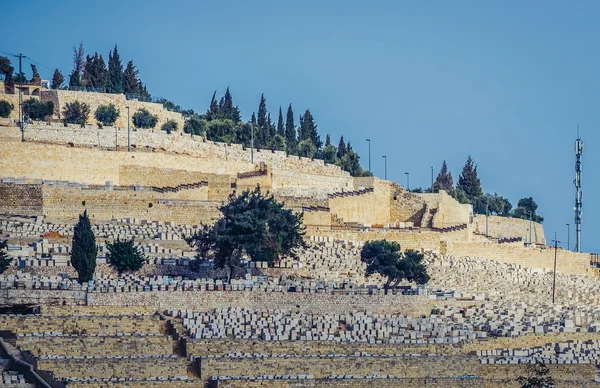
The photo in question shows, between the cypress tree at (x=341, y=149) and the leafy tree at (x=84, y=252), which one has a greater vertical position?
the cypress tree at (x=341, y=149)

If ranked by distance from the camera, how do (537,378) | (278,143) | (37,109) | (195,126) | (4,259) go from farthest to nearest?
(278,143)
(195,126)
(37,109)
(4,259)
(537,378)

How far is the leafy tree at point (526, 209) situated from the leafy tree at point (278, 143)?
47.7 feet

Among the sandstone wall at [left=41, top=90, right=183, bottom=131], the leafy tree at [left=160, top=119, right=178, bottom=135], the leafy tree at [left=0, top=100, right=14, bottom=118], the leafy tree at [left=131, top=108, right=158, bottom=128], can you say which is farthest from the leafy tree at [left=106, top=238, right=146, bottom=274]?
the leafy tree at [left=160, top=119, right=178, bottom=135]

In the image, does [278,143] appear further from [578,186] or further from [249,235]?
[249,235]

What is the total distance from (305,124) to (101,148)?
20.6 m

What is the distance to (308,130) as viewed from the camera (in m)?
90.5

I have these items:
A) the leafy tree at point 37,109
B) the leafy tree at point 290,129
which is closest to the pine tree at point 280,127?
the leafy tree at point 290,129

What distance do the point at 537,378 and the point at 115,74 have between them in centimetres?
4338

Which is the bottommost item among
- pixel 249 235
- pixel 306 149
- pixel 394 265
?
pixel 394 265

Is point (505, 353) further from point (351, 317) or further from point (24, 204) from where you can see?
point (24, 204)

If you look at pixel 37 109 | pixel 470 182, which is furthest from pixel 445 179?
pixel 37 109

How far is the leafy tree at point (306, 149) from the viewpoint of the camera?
279ft

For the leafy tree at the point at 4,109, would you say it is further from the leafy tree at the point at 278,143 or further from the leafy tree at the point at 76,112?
the leafy tree at the point at 278,143

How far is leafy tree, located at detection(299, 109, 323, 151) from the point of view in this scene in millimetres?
90250
